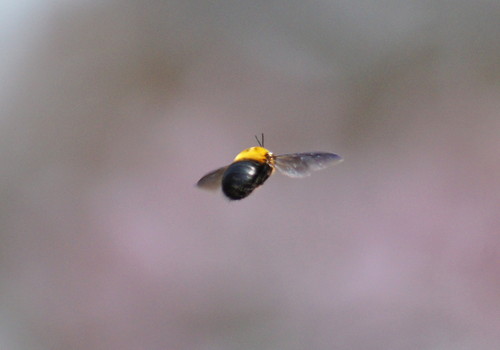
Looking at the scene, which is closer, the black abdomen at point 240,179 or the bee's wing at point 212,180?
the black abdomen at point 240,179

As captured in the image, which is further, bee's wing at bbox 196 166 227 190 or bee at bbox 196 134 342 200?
bee's wing at bbox 196 166 227 190

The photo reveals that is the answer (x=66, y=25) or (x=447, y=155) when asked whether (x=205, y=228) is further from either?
(x=66, y=25)

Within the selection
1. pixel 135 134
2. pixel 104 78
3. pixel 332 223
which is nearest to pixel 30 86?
pixel 104 78

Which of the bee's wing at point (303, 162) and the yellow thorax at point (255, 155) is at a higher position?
the yellow thorax at point (255, 155)

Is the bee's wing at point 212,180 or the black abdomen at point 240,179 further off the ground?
the bee's wing at point 212,180
